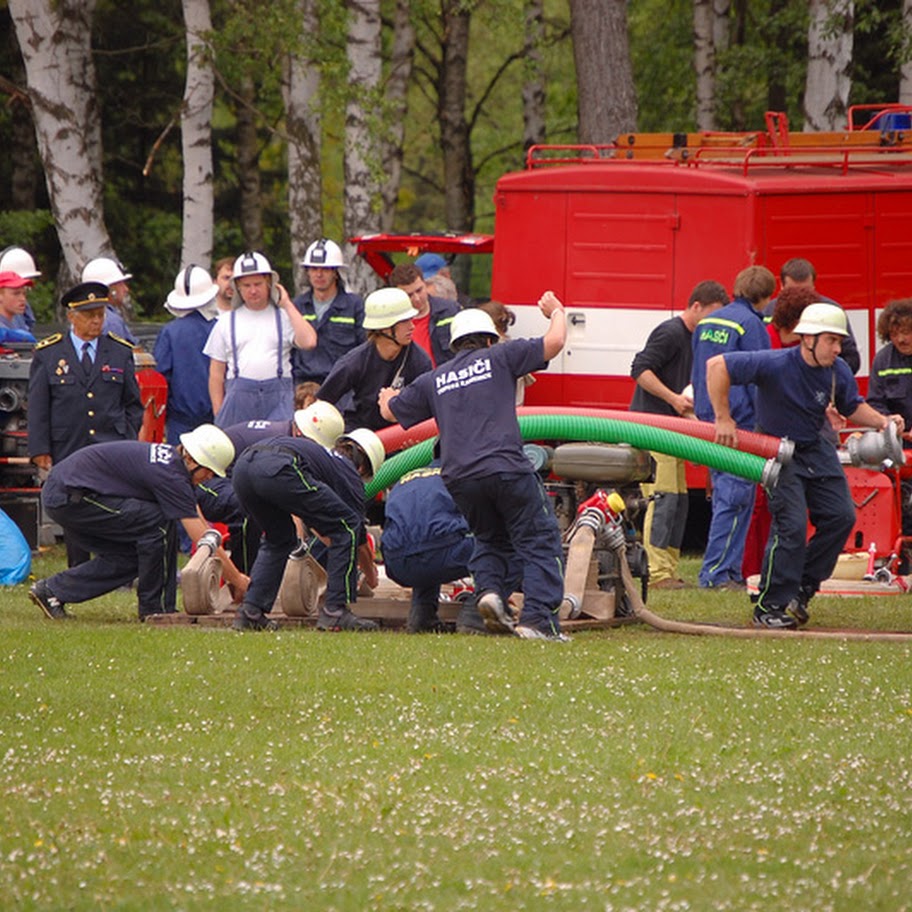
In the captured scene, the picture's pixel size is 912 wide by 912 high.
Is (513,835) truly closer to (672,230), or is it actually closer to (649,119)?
(672,230)

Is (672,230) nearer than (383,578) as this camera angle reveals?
No

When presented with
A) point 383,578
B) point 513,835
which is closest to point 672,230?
point 383,578

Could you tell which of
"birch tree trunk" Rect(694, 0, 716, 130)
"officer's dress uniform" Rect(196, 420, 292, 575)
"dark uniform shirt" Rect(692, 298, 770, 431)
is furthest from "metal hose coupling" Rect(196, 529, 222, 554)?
"birch tree trunk" Rect(694, 0, 716, 130)

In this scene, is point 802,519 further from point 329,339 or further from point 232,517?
point 329,339

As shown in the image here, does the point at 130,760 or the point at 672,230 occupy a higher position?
the point at 672,230

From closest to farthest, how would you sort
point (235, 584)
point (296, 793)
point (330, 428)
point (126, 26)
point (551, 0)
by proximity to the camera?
point (296, 793) < point (330, 428) < point (235, 584) < point (126, 26) < point (551, 0)

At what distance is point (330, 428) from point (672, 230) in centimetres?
463

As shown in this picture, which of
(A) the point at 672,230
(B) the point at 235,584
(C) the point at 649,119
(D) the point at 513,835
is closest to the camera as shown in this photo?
(D) the point at 513,835

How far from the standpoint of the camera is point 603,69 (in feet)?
71.4

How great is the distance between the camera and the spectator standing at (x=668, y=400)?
44.0 feet

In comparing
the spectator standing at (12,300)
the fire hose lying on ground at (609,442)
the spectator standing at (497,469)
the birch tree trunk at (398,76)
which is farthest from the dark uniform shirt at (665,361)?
Answer: the birch tree trunk at (398,76)

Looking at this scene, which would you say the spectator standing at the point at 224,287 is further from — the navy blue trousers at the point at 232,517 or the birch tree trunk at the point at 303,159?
the birch tree trunk at the point at 303,159

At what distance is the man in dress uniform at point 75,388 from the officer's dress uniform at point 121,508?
4.71 ft

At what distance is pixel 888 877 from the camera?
5980mm
